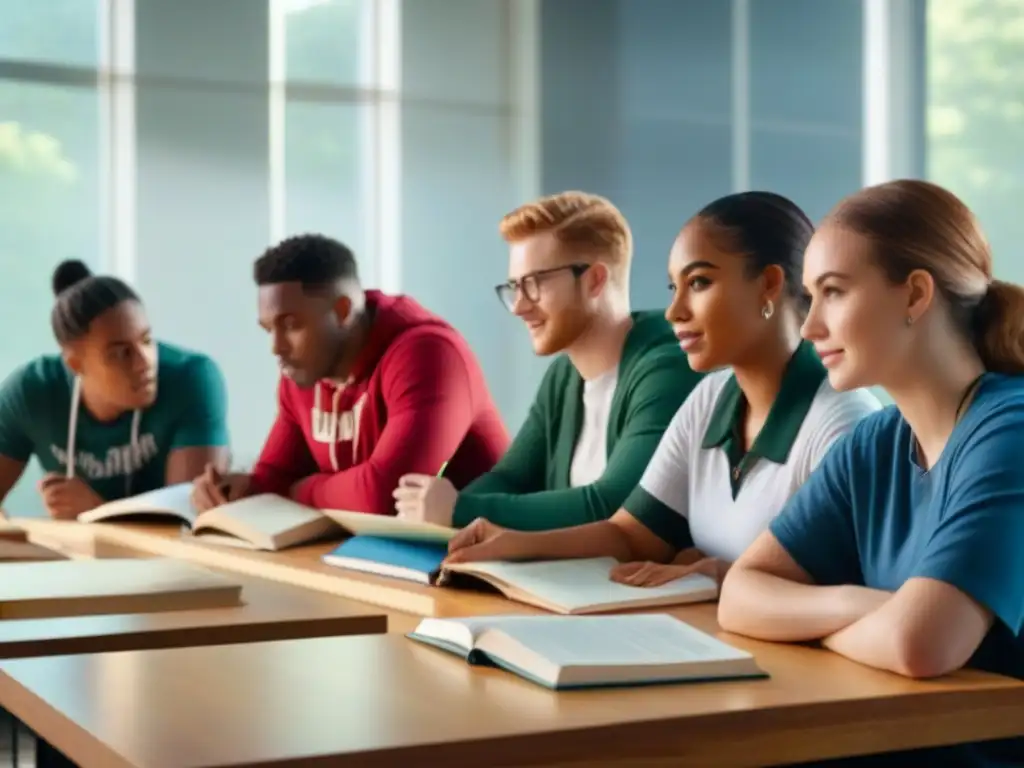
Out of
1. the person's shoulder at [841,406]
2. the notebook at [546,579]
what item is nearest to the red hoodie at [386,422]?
the notebook at [546,579]

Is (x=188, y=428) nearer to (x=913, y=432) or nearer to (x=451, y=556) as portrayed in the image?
(x=451, y=556)

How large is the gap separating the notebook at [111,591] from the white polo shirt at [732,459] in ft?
2.44

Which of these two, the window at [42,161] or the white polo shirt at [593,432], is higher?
the window at [42,161]

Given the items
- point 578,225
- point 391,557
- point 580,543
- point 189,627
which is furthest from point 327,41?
point 189,627

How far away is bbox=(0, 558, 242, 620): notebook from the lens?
2.24m

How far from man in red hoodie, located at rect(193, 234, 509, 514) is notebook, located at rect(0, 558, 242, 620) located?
1.13 metres

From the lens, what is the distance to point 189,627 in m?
2.09

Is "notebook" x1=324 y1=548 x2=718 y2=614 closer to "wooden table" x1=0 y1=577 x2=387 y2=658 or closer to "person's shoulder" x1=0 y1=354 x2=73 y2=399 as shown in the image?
"wooden table" x1=0 y1=577 x2=387 y2=658

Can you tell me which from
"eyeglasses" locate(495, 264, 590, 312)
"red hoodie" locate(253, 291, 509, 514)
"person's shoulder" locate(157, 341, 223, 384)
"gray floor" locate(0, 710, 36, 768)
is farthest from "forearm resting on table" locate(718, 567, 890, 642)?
"person's shoulder" locate(157, 341, 223, 384)

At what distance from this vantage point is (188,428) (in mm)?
4418

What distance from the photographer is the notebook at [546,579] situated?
2189 millimetres

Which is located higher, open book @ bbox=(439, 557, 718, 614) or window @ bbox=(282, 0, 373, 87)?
window @ bbox=(282, 0, 373, 87)

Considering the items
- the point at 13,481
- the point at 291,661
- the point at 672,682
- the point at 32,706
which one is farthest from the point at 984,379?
the point at 13,481

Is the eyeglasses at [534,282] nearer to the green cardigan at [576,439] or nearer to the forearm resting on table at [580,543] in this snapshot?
the green cardigan at [576,439]
